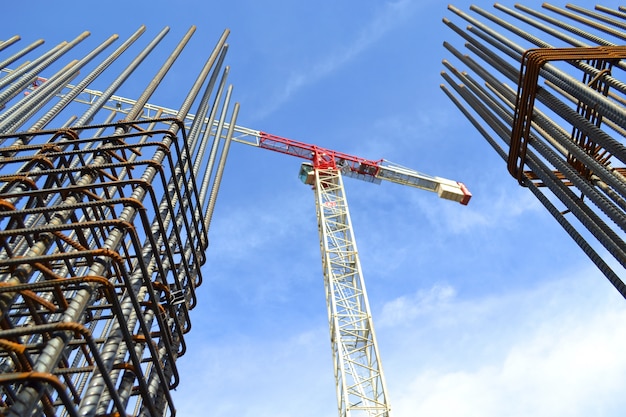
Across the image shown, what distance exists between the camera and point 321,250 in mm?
45125

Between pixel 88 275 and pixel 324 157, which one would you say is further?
pixel 324 157

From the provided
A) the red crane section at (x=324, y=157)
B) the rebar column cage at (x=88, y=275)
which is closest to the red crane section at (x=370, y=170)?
the red crane section at (x=324, y=157)

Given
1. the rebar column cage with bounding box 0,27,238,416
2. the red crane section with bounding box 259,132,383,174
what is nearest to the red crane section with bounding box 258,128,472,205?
the red crane section with bounding box 259,132,383,174

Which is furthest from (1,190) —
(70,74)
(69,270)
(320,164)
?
(320,164)

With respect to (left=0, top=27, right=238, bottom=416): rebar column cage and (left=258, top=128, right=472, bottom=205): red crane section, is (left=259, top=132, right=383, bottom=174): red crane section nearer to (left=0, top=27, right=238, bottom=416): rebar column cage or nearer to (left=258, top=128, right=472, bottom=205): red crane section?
(left=258, top=128, right=472, bottom=205): red crane section

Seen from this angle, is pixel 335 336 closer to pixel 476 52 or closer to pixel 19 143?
pixel 476 52

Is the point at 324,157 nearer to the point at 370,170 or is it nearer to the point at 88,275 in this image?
the point at 370,170

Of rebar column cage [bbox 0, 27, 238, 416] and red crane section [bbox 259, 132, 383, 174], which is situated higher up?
red crane section [bbox 259, 132, 383, 174]

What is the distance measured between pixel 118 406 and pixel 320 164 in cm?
4672

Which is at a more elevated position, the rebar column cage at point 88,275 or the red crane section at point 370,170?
the red crane section at point 370,170

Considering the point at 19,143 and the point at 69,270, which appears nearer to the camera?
the point at 69,270

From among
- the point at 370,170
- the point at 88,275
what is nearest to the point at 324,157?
the point at 370,170

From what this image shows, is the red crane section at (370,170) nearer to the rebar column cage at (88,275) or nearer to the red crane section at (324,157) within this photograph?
the red crane section at (324,157)

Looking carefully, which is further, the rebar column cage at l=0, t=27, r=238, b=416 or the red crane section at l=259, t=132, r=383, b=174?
the red crane section at l=259, t=132, r=383, b=174
